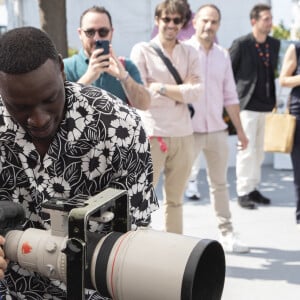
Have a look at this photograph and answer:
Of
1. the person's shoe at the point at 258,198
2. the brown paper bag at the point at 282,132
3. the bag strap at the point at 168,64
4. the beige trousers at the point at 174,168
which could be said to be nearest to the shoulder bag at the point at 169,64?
the bag strap at the point at 168,64

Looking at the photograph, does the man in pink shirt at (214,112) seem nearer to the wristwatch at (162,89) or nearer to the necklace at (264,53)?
the wristwatch at (162,89)

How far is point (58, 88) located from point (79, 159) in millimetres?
214

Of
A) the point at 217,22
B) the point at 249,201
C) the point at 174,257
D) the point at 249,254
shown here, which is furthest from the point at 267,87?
the point at 174,257

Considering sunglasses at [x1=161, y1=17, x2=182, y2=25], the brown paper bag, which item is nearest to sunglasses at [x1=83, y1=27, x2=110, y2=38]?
sunglasses at [x1=161, y1=17, x2=182, y2=25]

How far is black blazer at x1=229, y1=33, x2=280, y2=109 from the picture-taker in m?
5.52

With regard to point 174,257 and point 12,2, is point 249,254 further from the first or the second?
point 12,2

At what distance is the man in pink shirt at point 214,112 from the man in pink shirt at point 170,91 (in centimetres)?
33

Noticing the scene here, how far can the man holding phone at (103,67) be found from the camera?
3242mm

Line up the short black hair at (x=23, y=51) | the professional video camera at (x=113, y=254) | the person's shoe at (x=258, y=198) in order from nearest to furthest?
the professional video camera at (x=113, y=254), the short black hair at (x=23, y=51), the person's shoe at (x=258, y=198)

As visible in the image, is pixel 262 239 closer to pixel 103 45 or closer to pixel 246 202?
pixel 246 202

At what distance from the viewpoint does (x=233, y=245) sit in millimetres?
4391

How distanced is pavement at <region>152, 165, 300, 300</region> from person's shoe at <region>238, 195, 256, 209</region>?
0.05m

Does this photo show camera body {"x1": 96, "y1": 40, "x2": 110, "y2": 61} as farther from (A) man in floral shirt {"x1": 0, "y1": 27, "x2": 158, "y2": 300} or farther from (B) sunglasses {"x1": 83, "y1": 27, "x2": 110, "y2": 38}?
(A) man in floral shirt {"x1": 0, "y1": 27, "x2": 158, "y2": 300}

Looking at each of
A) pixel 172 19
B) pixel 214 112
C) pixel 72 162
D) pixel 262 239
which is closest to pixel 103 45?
pixel 172 19
